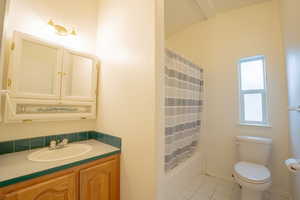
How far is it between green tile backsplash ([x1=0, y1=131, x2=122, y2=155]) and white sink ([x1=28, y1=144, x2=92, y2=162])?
0.38ft

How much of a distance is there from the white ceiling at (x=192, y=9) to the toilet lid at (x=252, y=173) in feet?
7.63

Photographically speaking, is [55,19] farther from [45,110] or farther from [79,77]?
[45,110]

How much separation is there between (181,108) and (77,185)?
1313 mm

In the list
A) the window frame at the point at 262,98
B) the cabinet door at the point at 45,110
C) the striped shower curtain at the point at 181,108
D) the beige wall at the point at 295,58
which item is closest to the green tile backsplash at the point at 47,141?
the cabinet door at the point at 45,110

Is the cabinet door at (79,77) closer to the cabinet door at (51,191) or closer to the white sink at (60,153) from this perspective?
the white sink at (60,153)

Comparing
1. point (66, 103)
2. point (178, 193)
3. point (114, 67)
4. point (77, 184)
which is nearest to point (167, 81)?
point (114, 67)

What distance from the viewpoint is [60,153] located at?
1.25 meters

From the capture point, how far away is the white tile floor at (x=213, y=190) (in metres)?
1.60

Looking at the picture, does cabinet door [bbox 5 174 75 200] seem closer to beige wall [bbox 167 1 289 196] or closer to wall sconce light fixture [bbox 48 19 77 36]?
wall sconce light fixture [bbox 48 19 77 36]

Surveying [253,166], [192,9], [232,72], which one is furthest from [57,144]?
[192,9]

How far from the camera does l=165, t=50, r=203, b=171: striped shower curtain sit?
1422 mm

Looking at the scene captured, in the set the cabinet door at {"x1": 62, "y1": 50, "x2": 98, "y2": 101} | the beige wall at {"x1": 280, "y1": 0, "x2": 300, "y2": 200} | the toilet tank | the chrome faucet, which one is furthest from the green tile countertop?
the toilet tank

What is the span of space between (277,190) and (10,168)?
2.87 meters

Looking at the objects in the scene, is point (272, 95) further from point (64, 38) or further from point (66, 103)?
point (64, 38)
